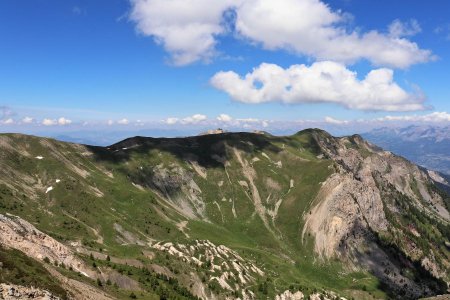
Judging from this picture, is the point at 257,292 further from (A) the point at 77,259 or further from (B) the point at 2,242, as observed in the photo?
(B) the point at 2,242

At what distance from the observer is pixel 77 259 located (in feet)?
342

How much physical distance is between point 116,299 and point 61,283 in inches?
688

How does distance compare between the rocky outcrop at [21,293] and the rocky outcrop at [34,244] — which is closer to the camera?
the rocky outcrop at [21,293]

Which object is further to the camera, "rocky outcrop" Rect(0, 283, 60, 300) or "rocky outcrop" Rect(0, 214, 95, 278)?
"rocky outcrop" Rect(0, 214, 95, 278)

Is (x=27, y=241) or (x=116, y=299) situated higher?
(x=27, y=241)

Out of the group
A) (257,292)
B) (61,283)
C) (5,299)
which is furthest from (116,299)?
(257,292)

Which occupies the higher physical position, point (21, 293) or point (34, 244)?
point (21, 293)

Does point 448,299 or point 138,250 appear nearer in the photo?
point 448,299

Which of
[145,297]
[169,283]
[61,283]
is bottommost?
[169,283]

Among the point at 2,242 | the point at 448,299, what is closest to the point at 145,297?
the point at 2,242

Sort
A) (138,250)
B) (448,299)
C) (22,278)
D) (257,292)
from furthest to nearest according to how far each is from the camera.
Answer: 1. (257,292)
2. (138,250)
3. (448,299)
4. (22,278)

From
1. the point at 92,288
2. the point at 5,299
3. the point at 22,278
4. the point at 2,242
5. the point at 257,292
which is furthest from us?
the point at 257,292

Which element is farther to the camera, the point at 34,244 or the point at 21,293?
the point at 34,244

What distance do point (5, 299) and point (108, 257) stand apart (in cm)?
8645
